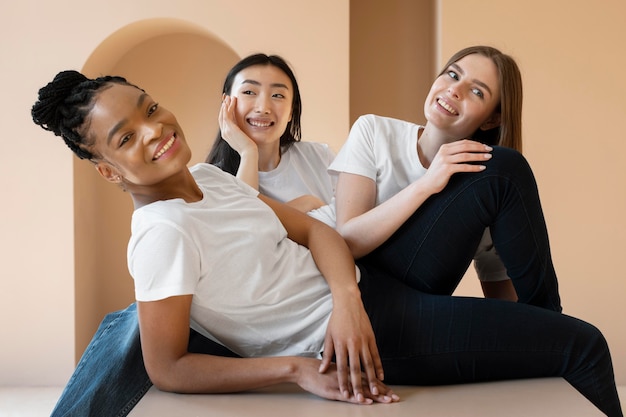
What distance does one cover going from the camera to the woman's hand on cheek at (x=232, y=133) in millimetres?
2248

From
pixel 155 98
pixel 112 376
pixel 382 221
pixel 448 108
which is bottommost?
pixel 112 376

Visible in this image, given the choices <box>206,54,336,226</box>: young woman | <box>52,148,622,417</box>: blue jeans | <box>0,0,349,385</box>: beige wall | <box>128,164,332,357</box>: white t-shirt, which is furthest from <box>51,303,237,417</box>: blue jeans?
<box>0,0,349,385</box>: beige wall

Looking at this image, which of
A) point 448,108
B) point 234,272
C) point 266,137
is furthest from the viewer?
point 266,137

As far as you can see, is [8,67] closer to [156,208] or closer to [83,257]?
[83,257]

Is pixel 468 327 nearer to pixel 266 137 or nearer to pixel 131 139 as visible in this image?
pixel 131 139

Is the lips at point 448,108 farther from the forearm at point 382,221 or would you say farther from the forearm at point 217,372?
the forearm at point 217,372

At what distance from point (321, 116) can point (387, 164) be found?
2.42m

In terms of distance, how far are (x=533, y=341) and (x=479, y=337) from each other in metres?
0.10

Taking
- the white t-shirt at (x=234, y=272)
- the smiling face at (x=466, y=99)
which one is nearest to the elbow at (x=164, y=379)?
the white t-shirt at (x=234, y=272)

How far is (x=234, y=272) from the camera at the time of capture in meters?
1.33

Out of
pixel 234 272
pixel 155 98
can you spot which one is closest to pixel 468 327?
pixel 234 272

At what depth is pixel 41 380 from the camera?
445 centimetres

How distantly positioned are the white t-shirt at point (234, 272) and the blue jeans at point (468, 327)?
4.2 inches

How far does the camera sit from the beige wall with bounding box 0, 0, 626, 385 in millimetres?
4168
